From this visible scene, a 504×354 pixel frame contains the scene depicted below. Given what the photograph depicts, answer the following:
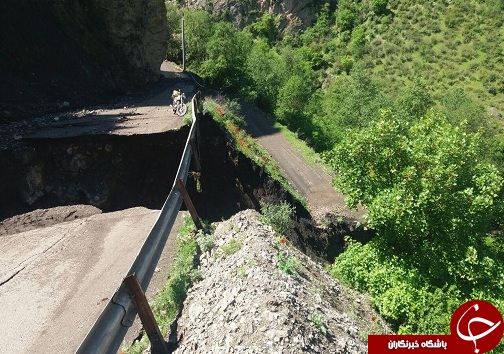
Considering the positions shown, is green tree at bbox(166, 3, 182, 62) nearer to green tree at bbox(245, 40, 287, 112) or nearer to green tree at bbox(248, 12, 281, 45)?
green tree at bbox(245, 40, 287, 112)

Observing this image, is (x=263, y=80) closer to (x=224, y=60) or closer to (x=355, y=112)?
(x=224, y=60)

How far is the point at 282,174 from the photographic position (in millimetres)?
22219

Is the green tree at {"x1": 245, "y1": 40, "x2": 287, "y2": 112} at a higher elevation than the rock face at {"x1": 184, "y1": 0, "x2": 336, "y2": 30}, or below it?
below

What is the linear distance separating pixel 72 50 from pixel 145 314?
18.6 metres

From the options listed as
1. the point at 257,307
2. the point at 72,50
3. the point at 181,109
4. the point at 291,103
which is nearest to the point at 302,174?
the point at 181,109

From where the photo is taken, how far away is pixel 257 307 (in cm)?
528

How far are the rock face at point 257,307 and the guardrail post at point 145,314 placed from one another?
35 cm

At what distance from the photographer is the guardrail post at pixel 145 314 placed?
4.80m

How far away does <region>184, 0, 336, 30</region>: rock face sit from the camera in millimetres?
71188

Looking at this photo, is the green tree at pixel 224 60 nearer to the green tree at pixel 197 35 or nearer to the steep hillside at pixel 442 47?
the green tree at pixel 197 35

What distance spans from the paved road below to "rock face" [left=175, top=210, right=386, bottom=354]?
1160 cm

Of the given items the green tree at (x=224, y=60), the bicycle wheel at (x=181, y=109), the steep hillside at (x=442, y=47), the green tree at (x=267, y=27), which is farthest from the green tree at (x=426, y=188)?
the green tree at (x=267, y=27)

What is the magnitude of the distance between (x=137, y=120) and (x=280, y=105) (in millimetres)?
19275

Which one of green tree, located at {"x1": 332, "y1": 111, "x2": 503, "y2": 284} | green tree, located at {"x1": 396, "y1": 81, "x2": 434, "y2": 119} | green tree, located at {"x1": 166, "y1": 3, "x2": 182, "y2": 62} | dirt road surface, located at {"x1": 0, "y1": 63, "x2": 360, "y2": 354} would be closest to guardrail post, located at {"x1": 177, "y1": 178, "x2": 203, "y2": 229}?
dirt road surface, located at {"x1": 0, "y1": 63, "x2": 360, "y2": 354}
